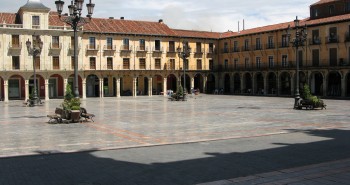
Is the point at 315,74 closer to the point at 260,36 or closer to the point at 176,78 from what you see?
the point at 260,36

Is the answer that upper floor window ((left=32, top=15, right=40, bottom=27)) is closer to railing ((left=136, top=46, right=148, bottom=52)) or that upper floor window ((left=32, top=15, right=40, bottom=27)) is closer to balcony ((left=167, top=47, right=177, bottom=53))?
railing ((left=136, top=46, right=148, bottom=52))

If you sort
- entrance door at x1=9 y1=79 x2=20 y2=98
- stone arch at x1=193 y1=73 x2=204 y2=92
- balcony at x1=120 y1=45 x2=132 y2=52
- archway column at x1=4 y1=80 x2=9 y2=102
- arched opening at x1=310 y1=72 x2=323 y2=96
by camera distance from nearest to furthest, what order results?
archway column at x1=4 y1=80 x2=9 y2=102, arched opening at x1=310 y1=72 x2=323 y2=96, entrance door at x1=9 y1=79 x2=20 y2=98, balcony at x1=120 y1=45 x2=132 y2=52, stone arch at x1=193 y1=73 x2=204 y2=92

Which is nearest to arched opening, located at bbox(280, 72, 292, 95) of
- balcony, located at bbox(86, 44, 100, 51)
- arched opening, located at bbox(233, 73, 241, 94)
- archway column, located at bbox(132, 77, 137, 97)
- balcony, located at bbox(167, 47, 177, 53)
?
arched opening, located at bbox(233, 73, 241, 94)

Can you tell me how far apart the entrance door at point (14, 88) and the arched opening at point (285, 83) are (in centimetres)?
3187

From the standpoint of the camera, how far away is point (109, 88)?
53344 mm

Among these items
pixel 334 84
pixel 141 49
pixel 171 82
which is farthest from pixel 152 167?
pixel 171 82

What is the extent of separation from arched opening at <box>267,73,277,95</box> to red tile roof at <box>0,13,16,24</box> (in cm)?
3156

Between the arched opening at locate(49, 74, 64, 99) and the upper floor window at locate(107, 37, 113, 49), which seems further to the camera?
the upper floor window at locate(107, 37, 113, 49)

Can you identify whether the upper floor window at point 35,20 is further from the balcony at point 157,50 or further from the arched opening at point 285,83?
the arched opening at point 285,83

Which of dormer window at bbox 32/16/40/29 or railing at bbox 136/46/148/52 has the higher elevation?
dormer window at bbox 32/16/40/29

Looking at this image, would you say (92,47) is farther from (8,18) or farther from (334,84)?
(334,84)

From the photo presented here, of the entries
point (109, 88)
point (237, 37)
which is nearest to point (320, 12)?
point (237, 37)

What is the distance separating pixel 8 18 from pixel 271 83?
32877 millimetres

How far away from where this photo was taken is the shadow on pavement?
7.37 meters
